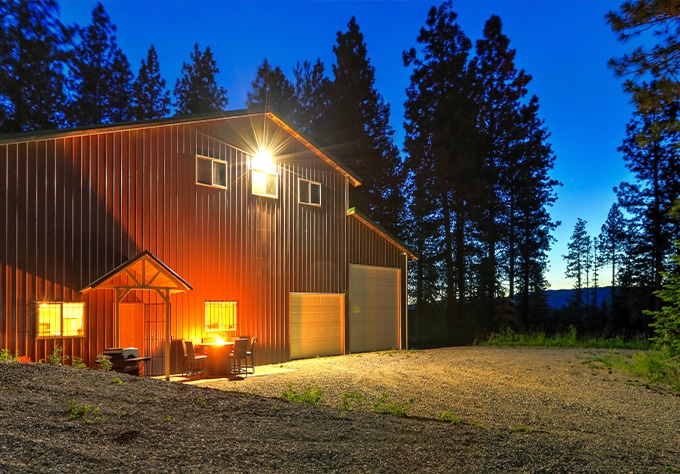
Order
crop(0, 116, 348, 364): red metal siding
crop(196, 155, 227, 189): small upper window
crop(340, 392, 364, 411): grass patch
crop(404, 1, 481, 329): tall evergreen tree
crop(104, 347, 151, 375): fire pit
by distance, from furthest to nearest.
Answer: crop(404, 1, 481, 329): tall evergreen tree → crop(196, 155, 227, 189): small upper window → crop(104, 347, 151, 375): fire pit → crop(0, 116, 348, 364): red metal siding → crop(340, 392, 364, 411): grass patch

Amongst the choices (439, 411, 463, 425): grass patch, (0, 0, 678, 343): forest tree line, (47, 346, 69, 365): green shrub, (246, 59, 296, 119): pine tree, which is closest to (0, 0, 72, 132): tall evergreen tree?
(0, 0, 678, 343): forest tree line

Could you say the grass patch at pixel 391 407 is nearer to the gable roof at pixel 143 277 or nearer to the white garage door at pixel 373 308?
the gable roof at pixel 143 277

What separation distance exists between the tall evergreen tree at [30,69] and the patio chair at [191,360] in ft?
60.9

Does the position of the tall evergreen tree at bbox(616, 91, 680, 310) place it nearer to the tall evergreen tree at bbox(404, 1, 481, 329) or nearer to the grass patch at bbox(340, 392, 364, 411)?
the tall evergreen tree at bbox(404, 1, 481, 329)

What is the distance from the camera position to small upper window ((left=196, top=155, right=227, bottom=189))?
13.8 metres

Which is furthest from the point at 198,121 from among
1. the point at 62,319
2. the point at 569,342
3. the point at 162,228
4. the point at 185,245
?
the point at 569,342

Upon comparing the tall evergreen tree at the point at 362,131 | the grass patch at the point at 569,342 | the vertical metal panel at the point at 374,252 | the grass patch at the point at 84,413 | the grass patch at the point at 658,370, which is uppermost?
the tall evergreen tree at the point at 362,131

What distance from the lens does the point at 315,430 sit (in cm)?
595

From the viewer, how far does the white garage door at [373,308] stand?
17.8 meters

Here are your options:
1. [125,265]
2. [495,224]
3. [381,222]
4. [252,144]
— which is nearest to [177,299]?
[125,265]

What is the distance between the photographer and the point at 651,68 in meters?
9.91

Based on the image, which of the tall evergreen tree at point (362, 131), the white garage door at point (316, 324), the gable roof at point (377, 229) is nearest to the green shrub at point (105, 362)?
the white garage door at point (316, 324)

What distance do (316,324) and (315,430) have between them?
10.7 metres

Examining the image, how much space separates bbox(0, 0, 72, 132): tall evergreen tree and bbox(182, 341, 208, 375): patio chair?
18563 millimetres
